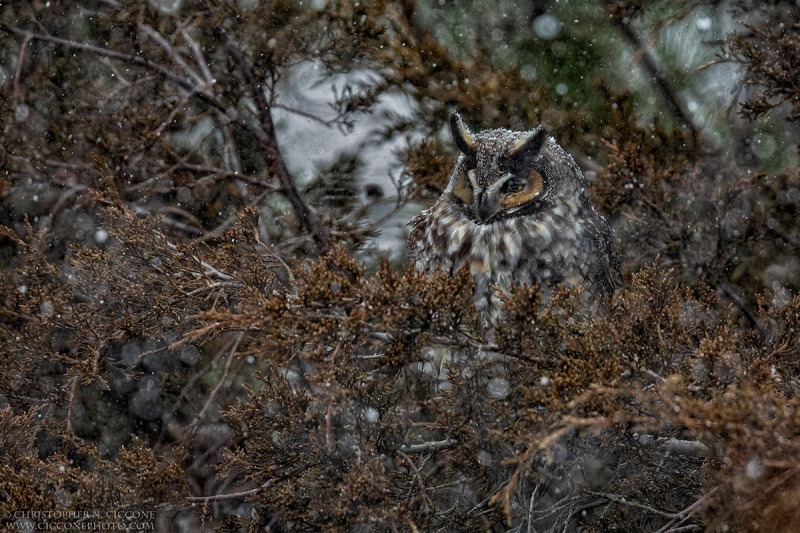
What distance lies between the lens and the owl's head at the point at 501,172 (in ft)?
8.70

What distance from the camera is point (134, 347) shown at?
3.83 metres

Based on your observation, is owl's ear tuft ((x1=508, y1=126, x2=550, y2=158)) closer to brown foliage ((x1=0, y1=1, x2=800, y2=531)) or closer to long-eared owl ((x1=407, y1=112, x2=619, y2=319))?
long-eared owl ((x1=407, y1=112, x2=619, y2=319))

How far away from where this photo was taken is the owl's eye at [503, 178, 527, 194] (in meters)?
2.74

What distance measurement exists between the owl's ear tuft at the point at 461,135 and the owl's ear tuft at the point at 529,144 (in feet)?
0.43

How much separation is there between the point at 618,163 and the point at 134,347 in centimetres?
234

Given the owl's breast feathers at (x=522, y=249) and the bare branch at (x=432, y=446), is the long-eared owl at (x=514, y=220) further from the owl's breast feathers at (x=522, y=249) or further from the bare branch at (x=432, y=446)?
the bare branch at (x=432, y=446)

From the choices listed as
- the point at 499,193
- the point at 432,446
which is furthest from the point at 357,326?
the point at 499,193

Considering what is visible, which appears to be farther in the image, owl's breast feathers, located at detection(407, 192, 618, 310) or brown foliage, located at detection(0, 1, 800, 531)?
owl's breast feathers, located at detection(407, 192, 618, 310)

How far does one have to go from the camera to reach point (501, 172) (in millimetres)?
2682

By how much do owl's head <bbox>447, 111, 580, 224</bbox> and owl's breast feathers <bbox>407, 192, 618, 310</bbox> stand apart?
0.06 m

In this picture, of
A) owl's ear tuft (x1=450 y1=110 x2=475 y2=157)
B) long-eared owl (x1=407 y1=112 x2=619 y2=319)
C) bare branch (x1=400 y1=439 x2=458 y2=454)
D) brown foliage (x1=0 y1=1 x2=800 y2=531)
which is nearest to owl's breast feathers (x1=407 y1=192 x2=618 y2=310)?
long-eared owl (x1=407 y1=112 x2=619 y2=319)

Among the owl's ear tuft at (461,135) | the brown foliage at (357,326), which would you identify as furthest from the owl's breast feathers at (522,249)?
the owl's ear tuft at (461,135)

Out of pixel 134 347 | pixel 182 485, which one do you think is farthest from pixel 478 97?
pixel 182 485

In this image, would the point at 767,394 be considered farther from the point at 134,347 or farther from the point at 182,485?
the point at 134,347
